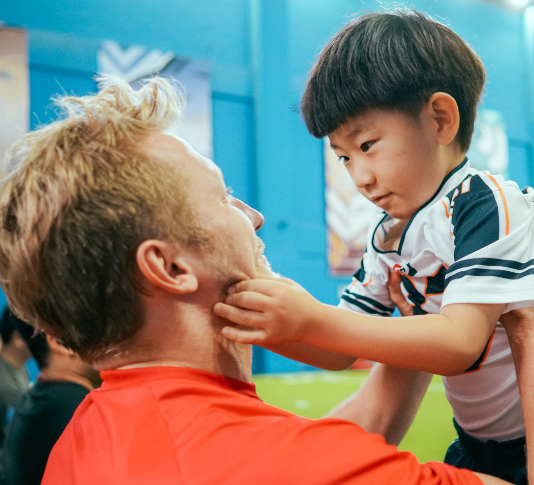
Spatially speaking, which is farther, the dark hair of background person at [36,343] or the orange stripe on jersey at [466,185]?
the dark hair of background person at [36,343]

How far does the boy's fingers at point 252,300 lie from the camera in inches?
37.0

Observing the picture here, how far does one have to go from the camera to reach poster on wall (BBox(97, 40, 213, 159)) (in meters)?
6.63

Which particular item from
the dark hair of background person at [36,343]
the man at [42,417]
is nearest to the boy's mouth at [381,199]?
the man at [42,417]

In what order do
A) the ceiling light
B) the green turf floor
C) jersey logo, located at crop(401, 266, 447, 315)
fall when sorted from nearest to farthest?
1. jersey logo, located at crop(401, 266, 447, 315)
2. the green turf floor
3. the ceiling light

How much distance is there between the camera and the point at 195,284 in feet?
3.26

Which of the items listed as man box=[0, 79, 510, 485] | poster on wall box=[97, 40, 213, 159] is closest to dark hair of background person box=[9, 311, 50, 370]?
man box=[0, 79, 510, 485]

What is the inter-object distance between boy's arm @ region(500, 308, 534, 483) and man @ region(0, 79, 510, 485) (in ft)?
0.62

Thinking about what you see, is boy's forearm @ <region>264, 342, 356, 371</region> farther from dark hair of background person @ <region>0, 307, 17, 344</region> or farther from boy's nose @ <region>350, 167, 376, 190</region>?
dark hair of background person @ <region>0, 307, 17, 344</region>

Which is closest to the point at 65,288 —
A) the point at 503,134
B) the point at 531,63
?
the point at 503,134

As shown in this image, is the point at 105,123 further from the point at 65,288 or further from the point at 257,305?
the point at 257,305

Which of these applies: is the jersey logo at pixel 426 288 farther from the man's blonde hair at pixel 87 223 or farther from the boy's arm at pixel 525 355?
the man's blonde hair at pixel 87 223

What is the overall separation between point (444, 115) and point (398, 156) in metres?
0.16

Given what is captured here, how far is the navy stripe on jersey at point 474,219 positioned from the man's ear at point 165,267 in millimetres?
556

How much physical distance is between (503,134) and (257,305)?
971 cm
